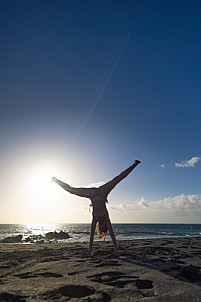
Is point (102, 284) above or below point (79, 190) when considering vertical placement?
below

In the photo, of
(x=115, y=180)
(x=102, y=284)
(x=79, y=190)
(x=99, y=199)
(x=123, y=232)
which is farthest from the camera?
(x=123, y=232)

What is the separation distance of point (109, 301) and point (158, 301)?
66 cm

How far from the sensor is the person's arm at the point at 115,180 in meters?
Result: 7.17

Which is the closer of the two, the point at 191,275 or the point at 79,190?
the point at 191,275

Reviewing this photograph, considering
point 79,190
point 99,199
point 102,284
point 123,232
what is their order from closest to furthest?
point 102,284 → point 99,199 → point 79,190 → point 123,232

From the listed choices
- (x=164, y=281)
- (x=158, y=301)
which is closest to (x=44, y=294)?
(x=158, y=301)

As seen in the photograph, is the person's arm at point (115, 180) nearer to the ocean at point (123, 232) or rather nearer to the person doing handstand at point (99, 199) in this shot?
the person doing handstand at point (99, 199)

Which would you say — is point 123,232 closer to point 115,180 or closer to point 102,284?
point 115,180

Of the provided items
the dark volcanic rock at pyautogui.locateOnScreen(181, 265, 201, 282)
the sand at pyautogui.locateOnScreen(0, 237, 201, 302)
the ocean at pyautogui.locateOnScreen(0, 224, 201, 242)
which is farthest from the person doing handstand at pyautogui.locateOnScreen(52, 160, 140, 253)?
the ocean at pyautogui.locateOnScreen(0, 224, 201, 242)

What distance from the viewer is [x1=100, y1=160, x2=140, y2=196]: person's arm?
717 cm

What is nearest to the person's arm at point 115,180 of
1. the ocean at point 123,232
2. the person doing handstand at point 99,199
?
the person doing handstand at point 99,199

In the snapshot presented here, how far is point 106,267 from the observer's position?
16.3 ft

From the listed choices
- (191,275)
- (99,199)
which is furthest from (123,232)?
(191,275)

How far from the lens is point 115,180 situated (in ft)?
24.3
